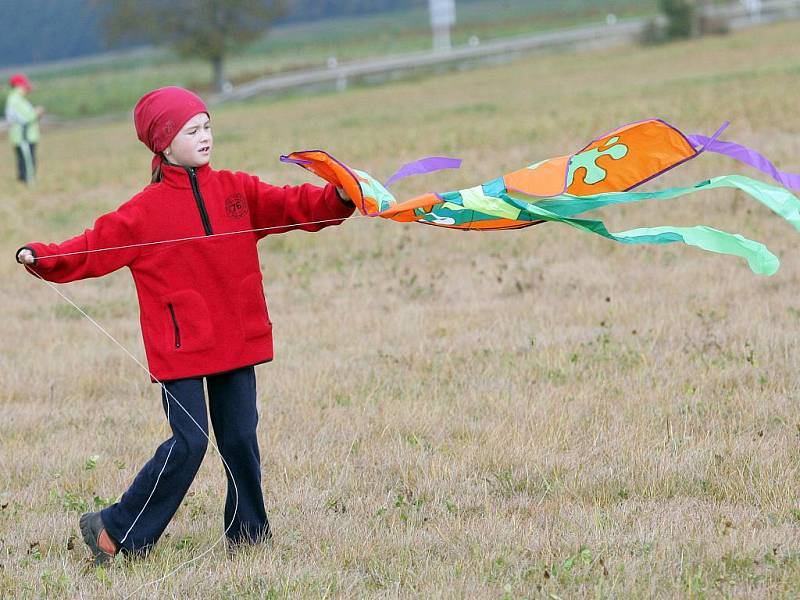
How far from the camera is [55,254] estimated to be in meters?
4.16

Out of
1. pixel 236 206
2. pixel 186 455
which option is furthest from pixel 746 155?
pixel 186 455

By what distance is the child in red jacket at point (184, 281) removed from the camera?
13.7ft

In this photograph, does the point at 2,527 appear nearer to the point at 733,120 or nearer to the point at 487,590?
the point at 487,590

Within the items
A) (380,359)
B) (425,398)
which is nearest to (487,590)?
(425,398)

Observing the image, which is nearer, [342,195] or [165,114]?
[165,114]

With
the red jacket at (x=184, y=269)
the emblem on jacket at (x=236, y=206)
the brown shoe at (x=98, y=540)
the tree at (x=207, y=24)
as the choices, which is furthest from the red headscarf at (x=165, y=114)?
the tree at (x=207, y=24)

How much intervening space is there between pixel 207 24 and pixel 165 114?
63721mm

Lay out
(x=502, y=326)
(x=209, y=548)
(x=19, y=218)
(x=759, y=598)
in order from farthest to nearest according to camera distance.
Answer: (x=19, y=218) < (x=502, y=326) < (x=209, y=548) < (x=759, y=598)

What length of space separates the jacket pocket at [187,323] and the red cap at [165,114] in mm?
572

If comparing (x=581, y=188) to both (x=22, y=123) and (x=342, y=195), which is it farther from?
(x=22, y=123)

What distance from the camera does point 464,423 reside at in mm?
5809

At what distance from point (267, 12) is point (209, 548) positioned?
219 feet

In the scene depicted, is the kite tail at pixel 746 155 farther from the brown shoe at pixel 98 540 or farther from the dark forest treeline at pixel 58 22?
the dark forest treeline at pixel 58 22

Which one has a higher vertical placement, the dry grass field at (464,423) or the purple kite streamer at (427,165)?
the purple kite streamer at (427,165)
